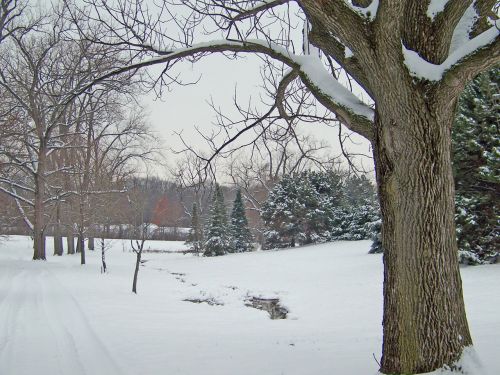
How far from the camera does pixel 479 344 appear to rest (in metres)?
5.08

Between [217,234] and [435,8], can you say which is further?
[217,234]

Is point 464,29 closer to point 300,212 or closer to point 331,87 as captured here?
point 331,87

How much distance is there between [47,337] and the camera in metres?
6.19

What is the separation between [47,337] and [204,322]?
377cm

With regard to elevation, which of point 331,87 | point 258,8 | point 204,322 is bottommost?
point 204,322

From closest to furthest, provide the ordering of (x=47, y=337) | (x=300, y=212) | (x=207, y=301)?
(x=47, y=337) → (x=207, y=301) → (x=300, y=212)

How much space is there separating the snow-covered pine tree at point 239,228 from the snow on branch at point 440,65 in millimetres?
34070

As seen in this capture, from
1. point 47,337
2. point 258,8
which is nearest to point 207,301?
point 47,337

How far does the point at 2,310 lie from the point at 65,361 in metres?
4.39

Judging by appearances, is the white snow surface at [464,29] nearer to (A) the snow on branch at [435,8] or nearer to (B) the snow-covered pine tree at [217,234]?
(A) the snow on branch at [435,8]

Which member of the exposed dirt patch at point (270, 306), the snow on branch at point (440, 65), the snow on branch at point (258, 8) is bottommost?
the exposed dirt patch at point (270, 306)

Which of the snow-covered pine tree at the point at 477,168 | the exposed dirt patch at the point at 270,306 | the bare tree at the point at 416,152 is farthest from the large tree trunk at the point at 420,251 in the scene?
the snow-covered pine tree at the point at 477,168

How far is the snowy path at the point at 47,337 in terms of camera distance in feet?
15.7

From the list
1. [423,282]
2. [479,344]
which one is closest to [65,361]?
[423,282]
